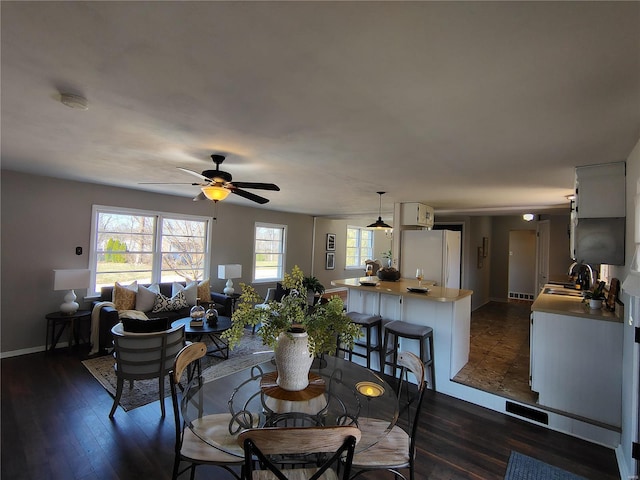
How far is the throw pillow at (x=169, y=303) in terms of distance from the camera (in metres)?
4.80

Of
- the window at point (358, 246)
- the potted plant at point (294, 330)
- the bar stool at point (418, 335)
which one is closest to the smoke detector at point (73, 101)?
the potted plant at point (294, 330)

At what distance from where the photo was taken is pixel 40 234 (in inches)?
167

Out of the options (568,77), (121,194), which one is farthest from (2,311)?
(568,77)

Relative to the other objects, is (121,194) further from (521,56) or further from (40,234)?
(521,56)

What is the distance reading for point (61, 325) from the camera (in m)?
4.43

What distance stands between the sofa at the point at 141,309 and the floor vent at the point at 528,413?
3762mm

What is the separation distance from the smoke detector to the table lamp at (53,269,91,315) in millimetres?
3158

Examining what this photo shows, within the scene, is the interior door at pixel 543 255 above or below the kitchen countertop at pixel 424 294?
above

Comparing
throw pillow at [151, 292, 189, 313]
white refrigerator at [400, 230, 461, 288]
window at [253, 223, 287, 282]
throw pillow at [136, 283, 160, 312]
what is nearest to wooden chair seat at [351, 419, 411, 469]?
white refrigerator at [400, 230, 461, 288]

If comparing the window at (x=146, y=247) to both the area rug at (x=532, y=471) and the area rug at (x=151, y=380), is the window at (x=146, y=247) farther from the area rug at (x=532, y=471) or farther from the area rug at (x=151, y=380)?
the area rug at (x=532, y=471)

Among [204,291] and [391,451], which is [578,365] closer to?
[391,451]

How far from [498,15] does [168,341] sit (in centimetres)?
328

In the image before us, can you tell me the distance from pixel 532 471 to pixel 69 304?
18.2 ft

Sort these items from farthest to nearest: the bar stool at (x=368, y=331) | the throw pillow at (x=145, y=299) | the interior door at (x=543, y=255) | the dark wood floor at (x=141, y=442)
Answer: the interior door at (x=543, y=255)
the throw pillow at (x=145, y=299)
the bar stool at (x=368, y=331)
the dark wood floor at (x=141, y=442)
